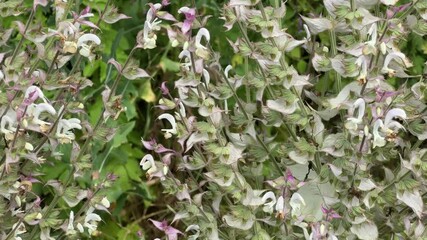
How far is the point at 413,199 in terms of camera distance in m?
1.75

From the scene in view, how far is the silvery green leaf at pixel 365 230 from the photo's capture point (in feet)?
5.87

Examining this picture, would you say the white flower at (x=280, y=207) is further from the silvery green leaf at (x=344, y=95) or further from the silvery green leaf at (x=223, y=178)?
the silvery green leaf at (x=344, y=95)

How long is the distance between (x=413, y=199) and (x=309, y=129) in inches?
11.1

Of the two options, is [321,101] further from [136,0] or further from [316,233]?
[136,0]

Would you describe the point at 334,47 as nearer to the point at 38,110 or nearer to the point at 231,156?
the point at 231,156

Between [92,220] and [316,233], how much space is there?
0.55m

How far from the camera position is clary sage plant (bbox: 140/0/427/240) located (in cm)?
170

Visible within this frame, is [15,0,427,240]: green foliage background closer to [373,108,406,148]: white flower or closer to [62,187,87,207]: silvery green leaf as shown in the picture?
[62,187,87,207]: silvery green leaf

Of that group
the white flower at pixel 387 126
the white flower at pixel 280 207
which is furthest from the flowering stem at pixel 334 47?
the white flower at pixel 280 207

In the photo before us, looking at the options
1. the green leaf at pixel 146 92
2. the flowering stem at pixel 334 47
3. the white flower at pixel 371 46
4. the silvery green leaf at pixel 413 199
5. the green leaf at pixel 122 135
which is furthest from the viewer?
the green leaf at pixel 146 92

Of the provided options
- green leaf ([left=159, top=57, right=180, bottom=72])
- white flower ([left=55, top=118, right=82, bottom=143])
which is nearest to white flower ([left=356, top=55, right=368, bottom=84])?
white flower ([left=55, top=118, right=82, bottom=143])

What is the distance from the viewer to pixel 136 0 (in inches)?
114

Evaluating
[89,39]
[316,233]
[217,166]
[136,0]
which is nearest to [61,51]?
[89,39]

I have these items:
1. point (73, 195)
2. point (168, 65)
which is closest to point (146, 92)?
point (168, 65)
